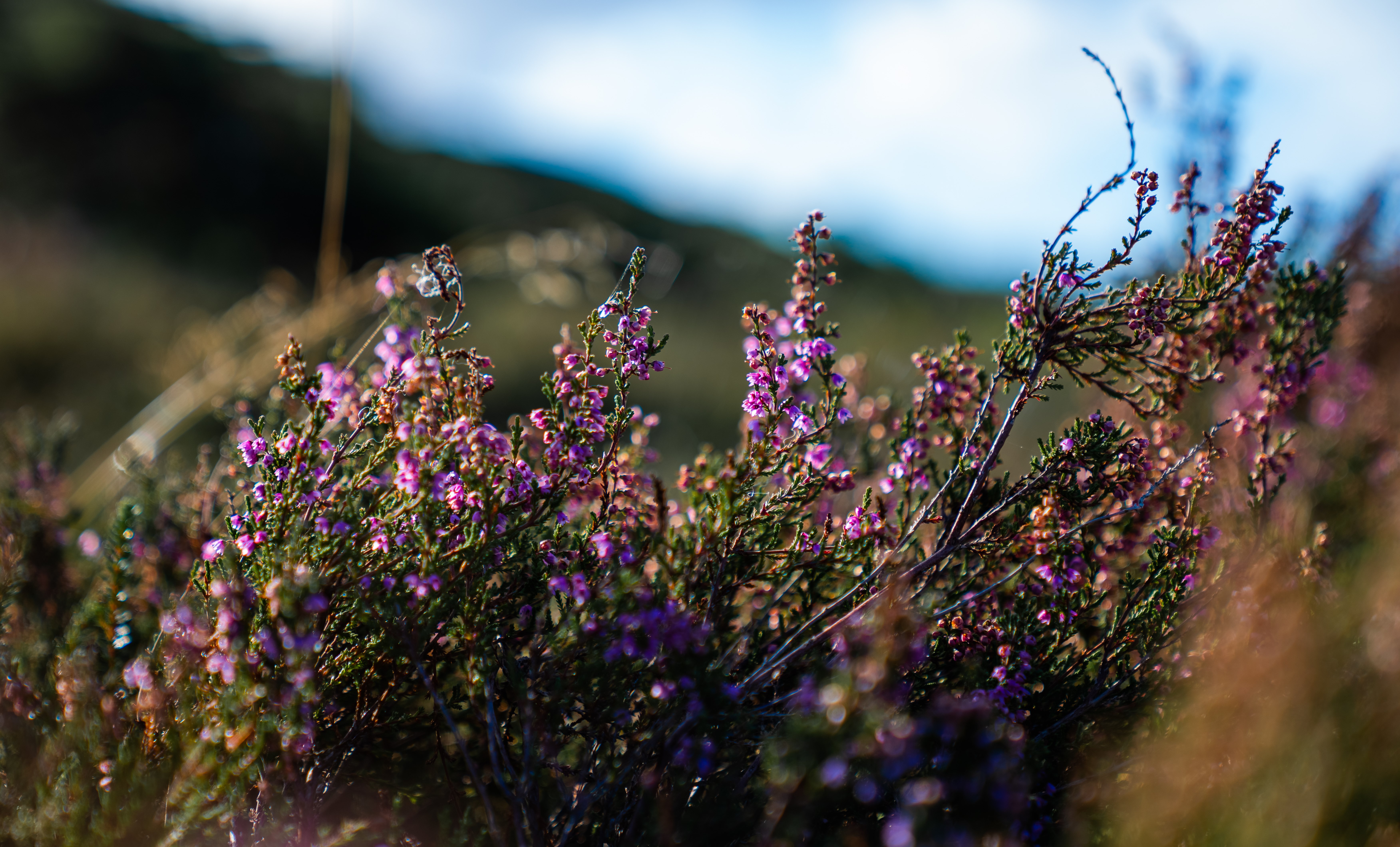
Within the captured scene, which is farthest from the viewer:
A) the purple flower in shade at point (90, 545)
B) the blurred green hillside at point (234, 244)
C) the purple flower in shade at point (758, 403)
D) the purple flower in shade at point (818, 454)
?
the blurred green hillside at point (234, 244)

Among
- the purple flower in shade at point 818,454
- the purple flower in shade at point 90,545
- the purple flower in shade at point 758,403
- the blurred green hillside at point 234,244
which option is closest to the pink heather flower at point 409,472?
the purple flower in shade at point 758,403

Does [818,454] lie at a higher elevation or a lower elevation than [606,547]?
higher

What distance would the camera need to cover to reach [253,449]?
162cm

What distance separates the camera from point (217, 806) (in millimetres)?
1392

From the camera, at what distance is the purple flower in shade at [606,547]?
1.59 meters

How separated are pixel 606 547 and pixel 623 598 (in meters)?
0.18

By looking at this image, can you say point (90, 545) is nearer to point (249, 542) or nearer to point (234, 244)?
point (249, 542)

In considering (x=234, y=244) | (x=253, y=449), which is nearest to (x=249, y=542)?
(x=253, y=449)

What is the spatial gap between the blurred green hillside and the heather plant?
940 millimetres

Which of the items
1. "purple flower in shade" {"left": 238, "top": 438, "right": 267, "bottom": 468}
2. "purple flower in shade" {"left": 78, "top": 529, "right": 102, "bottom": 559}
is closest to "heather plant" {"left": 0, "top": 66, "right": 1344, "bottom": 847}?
"purple flower in shade" {"left": 238, "top": 438, "right": 267, "bottom": 468}

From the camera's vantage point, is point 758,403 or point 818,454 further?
point 818,454

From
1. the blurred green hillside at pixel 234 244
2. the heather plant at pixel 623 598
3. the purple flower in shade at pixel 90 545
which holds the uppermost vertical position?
the blurred green hillside at pixel 234 244

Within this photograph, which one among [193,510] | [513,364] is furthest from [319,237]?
[193,510]

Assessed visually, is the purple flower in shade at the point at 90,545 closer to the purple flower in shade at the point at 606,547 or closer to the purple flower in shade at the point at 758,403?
the purple flower in shade at the point at 606,547
